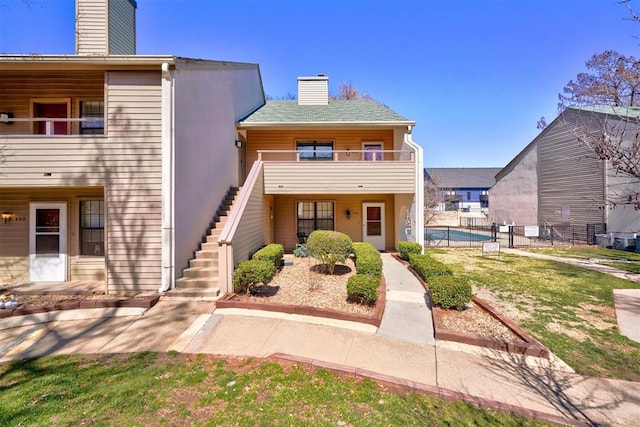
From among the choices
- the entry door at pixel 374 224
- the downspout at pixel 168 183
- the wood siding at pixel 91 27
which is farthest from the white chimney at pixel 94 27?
the entry door at pixel 374 224

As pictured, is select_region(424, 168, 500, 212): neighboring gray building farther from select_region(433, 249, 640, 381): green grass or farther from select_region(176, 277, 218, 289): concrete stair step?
select_region(176, 277, 218, 289): concrete stair step

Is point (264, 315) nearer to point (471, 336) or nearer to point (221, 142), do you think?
point (471, 336)

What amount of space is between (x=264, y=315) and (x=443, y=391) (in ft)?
10.6

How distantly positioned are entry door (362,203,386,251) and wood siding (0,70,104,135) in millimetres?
10139

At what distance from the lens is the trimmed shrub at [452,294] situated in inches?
225

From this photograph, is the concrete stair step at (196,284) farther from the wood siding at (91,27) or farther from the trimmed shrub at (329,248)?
the wood siding at (91,27)

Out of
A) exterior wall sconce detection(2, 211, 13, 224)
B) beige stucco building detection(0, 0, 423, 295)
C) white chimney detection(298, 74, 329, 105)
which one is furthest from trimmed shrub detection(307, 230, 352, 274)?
white chimney detection(298, 74, 329, 105)

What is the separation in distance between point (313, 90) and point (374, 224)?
25.8ft

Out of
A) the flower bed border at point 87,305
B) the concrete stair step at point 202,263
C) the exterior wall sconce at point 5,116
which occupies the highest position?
the exterior wall sconce at point 5,116

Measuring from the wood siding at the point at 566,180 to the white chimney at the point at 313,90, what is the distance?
15.8 metres

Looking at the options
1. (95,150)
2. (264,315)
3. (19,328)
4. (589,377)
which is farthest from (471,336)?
(95,150)

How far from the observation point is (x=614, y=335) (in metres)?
5.06

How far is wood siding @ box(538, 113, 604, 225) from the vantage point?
17.1 metres

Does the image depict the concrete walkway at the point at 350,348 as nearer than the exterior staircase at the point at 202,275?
Yes
